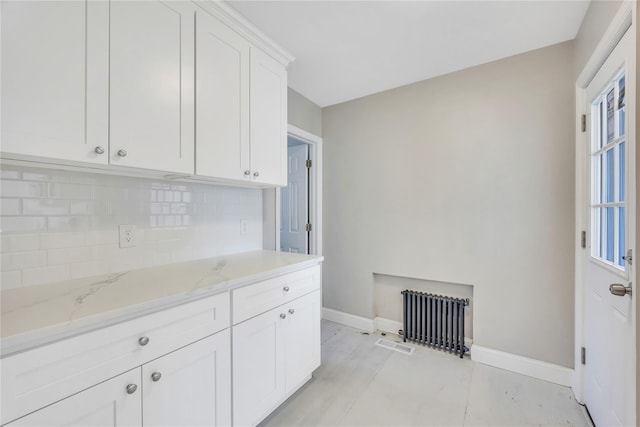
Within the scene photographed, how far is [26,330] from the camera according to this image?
0.74 meters

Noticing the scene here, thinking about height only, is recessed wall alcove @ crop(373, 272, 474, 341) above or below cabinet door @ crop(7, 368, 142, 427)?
below

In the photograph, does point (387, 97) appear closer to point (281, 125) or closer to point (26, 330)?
point (281, 125)

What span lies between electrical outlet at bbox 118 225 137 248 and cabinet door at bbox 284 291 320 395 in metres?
0.96

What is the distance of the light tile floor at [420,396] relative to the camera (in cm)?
163

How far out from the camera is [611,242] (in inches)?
56.3

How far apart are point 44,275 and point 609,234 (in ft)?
9.22

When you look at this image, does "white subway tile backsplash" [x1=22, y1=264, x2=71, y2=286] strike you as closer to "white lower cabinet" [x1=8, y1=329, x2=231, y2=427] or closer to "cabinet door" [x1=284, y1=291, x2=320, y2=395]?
"white lower cabinet" [x1=8, y1=329, x2=231, y2=427]

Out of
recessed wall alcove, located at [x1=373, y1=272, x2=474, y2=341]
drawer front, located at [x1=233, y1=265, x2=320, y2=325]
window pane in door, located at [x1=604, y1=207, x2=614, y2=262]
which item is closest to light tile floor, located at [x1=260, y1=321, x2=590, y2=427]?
recessed wall alcove, located at [x1=373, y1=272, x2=474, y2=341]

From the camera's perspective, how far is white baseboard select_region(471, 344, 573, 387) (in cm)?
194

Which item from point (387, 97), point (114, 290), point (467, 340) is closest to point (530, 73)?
point (387, 97)

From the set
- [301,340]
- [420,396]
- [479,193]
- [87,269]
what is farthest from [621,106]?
[87,269]

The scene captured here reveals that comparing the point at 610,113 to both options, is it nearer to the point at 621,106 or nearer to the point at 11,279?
the point at 621,106

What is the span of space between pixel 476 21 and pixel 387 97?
3.36ft

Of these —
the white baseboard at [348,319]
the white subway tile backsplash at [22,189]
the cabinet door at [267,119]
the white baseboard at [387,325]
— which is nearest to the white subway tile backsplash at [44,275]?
the white subway tile backsplash at [22,189]
